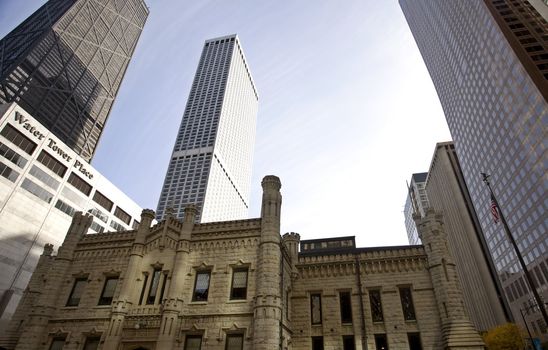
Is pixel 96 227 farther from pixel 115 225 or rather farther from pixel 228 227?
pixel 228 227

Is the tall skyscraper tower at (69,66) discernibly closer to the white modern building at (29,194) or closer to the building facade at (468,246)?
the white modern building at (29,194)

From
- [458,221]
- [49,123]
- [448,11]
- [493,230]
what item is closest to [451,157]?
[458,221]

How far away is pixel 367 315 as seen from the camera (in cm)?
2630

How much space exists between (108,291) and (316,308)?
1743cm

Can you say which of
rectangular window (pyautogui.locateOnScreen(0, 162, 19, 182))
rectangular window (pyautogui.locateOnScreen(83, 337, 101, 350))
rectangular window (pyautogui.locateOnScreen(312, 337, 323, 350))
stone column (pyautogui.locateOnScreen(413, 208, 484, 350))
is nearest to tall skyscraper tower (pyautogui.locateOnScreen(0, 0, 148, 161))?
rectangular window (pyautogui.locateOnScreen(0, 162, 19, 182))

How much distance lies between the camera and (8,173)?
5316cm

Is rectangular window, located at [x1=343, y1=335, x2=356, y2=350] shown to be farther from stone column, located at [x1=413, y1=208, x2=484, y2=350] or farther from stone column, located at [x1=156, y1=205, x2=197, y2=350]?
stone column, located at [x1=156, y1=205, x2=197, y2=350]

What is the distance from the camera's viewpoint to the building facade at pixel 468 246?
337ft

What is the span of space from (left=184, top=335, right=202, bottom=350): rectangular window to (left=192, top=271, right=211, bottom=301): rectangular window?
2.54 m

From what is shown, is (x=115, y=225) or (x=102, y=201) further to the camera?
(x=115, y=225)

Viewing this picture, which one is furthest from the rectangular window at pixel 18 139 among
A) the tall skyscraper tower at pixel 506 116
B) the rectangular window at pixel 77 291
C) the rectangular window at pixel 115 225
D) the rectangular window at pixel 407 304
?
the tall skyscraper tower at pixel 506 116

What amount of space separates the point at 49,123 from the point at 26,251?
62.4 metres

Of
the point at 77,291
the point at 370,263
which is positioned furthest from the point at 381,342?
the point at 77,291

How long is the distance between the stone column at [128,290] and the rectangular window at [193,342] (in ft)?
16.6
